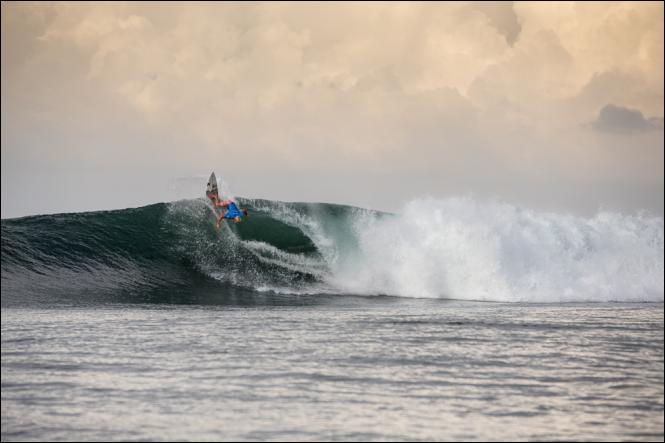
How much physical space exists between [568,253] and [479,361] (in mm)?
15172

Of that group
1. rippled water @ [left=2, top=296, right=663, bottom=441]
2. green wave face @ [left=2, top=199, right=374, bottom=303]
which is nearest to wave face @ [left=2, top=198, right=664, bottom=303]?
green wave face @ [left=2, top=199, right=374, bottom=303]

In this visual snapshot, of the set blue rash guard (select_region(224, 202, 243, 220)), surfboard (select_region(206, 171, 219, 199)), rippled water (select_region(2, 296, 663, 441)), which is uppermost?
surfboard (select_region(206, 171, 219, 199))

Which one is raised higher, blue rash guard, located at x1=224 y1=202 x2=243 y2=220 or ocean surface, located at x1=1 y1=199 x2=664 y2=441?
blue rash guard, located at x1=224 y1=202 x2=243 y2=220

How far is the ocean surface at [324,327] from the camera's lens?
7242mm

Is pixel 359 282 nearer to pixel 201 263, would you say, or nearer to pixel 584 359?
pixel 201 263

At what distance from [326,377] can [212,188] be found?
15963 millimetres

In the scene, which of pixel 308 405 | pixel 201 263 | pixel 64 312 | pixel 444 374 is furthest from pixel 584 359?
pixel 201 263

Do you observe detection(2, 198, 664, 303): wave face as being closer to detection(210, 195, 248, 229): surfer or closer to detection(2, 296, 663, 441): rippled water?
detection(210, 195, 248, 229): surfer

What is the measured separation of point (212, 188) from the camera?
23984 mm

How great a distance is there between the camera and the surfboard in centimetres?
2395

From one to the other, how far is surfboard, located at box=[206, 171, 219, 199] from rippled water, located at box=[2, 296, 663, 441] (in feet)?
33.2

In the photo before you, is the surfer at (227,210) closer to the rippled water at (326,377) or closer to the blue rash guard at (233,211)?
the blue rash guard at (233,211)

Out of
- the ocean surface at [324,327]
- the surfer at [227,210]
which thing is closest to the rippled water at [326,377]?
the ocean surface at [324,327]

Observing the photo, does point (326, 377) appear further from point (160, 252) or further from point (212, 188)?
point (212, 188)
